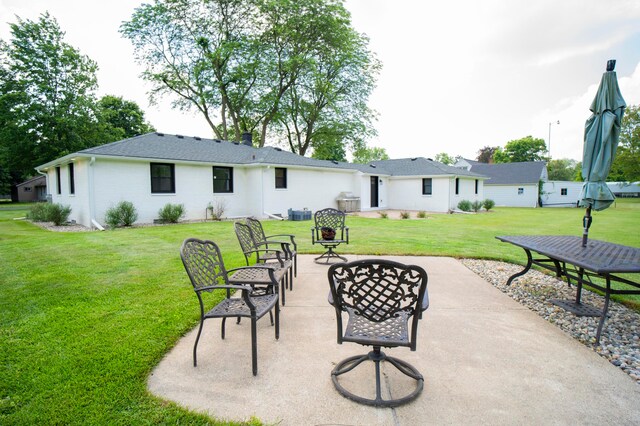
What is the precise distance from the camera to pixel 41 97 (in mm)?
25672

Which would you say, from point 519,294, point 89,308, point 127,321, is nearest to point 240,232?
point 127,321

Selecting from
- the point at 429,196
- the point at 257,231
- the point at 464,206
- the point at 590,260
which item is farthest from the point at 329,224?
the point at 464,206

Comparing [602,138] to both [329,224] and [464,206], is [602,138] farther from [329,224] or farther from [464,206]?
[464,206]

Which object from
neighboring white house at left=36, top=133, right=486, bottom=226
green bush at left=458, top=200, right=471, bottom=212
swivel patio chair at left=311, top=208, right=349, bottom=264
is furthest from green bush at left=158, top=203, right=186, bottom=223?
green bush at left=458, top=200, right=471, bottom=212

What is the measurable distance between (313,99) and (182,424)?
29.3 meters

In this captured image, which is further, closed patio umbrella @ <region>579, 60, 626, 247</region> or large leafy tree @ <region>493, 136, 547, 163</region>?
large leafy tree @ <region>493, 136, 547, 163</region>

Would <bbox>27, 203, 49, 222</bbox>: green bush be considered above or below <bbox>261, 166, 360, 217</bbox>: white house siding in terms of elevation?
below

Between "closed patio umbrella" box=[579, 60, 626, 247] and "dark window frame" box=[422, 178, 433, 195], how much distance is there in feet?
62.7

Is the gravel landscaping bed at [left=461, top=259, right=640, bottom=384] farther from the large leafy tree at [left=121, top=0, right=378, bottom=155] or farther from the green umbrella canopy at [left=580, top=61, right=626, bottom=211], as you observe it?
the large leafy tree at [left=121, top=0, right=378, bottom=155]

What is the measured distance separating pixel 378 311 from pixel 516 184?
120ft

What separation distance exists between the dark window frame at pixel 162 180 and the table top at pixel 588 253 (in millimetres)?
13389

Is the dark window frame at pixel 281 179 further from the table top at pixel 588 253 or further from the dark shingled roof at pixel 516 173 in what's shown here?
the dark shingled roof at pixel 516 173

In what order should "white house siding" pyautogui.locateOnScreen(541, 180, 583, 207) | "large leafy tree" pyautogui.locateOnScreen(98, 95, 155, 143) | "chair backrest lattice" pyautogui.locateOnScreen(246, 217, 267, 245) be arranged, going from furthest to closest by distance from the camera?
"large leafy tree" pyautogui.locateOnScreen(98, 95, 155, 143), "white house siding" pyautogui.locateOnScreen(541, 180, 583, 207), "chair backrest lattice" pyautogui.locateOnScreen(246, 217, 267, 245)

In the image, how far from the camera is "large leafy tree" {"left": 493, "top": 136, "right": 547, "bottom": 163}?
178ft
